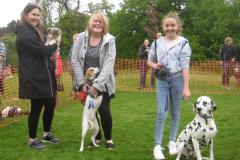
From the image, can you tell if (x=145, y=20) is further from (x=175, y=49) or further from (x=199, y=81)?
(x=175, y=49)

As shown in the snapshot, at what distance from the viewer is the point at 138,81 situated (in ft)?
50.9

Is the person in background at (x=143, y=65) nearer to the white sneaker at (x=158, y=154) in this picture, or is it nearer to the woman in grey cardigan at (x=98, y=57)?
the woman in grey cardigan at (x=98, y=57)

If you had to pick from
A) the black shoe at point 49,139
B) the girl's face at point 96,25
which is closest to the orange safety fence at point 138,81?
the black shoe at point 49,139

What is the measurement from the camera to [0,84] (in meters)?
8.27

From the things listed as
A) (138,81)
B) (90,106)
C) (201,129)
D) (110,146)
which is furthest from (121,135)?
(138,81)

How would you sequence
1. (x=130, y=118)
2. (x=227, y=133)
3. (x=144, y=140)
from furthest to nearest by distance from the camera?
1. (x=130, y=118)
2. (x=227, y=133)
3. (x=144, y=140)

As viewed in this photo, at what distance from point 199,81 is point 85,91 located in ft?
37.3

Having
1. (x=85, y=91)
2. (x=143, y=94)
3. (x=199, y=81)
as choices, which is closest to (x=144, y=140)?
(x=85, y=91)

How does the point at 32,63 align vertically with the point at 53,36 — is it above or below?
below

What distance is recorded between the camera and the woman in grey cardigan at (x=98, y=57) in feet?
17.2

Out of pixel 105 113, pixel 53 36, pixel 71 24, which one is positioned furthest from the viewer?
pixel 71 24

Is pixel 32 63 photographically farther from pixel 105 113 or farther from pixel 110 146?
pixel 110 146

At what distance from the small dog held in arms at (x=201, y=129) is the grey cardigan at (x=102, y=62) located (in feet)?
3.77

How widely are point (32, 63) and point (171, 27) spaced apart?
1.69 m
